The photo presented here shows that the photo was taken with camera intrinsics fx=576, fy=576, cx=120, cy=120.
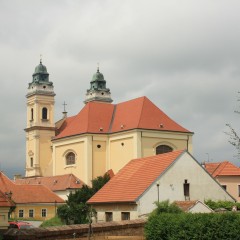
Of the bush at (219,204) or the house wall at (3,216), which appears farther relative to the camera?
the bush at (219,204)

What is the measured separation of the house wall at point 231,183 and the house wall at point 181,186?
65.6 feet

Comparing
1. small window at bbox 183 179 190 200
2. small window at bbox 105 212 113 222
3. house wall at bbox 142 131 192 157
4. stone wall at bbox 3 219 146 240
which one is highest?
house wall at bbox 142 131 192 157

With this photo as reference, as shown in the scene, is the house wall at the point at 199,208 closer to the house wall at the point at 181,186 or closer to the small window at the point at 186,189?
the house wall at the point at 181,186

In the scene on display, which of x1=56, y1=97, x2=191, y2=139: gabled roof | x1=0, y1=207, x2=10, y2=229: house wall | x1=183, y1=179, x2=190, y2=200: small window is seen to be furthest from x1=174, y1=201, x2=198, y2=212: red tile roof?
x1=56, y1=97, x2=191, y2=139: gabled roof

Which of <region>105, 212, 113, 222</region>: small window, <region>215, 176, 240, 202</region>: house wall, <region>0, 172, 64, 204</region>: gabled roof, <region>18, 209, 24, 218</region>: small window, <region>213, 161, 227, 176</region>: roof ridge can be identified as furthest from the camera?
<region>0, 172, 64, 204</region>: gabled roof

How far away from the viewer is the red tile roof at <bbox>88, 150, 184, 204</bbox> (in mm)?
37875

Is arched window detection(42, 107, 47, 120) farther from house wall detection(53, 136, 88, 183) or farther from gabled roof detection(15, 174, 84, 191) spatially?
gabled roof detection(15, 174, 84, 191)

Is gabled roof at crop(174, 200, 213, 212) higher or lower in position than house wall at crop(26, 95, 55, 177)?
lower

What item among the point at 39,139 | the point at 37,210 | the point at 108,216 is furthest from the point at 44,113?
the point at 108,216

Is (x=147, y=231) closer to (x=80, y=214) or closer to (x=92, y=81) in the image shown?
(x=80, y=214)

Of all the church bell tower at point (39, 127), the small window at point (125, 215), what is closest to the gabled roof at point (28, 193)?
the church bell tower at point (39, 127)

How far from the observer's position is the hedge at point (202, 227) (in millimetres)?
25500

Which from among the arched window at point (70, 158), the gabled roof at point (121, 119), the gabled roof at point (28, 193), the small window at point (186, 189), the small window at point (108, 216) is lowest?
the small window at point (108, 216)

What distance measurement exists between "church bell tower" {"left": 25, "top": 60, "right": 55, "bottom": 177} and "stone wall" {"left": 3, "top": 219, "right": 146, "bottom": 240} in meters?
60.4
